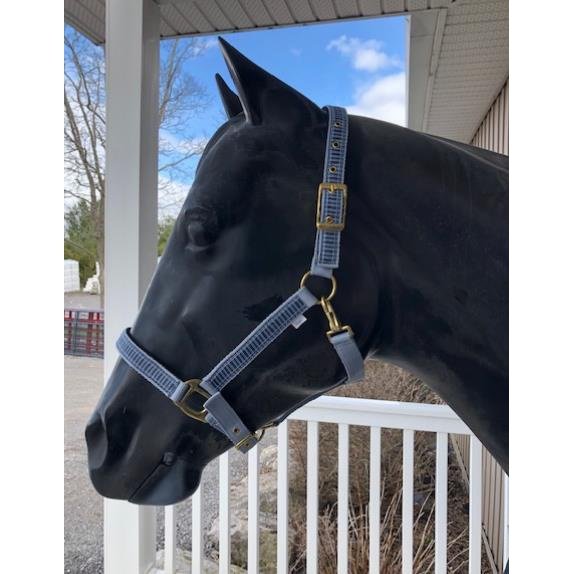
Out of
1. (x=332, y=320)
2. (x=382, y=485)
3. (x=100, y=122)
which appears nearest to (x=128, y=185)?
(x=100, y=122)

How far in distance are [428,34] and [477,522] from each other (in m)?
1.60

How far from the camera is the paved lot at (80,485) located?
36.1 inches

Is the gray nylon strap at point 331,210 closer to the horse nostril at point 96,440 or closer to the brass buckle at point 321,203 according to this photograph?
the brass buckle at point 321,203

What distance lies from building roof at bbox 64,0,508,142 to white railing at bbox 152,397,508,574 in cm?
123

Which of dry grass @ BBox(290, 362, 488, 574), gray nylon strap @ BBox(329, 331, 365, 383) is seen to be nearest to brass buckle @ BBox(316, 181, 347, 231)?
gray nylon strap @ BBox(329, 331, 365, 383)

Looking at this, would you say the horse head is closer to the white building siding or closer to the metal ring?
the metal ring

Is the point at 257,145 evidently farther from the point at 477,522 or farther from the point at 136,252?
the point at 477,522

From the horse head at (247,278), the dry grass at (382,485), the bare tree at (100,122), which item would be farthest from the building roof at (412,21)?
the dry grass at (382,485)

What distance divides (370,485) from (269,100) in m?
1.14

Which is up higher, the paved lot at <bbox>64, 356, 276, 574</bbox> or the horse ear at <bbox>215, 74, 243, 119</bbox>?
the horse ear at <bbox>215, 74, 243, 119</bbox>

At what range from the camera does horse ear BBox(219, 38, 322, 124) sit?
471 millimetres

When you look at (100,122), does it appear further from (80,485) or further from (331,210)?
(331,210)

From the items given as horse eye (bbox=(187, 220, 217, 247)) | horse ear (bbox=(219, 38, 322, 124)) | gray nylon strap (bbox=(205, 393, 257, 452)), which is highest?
horse ear (bbox=(219, 38, 322, 124))
